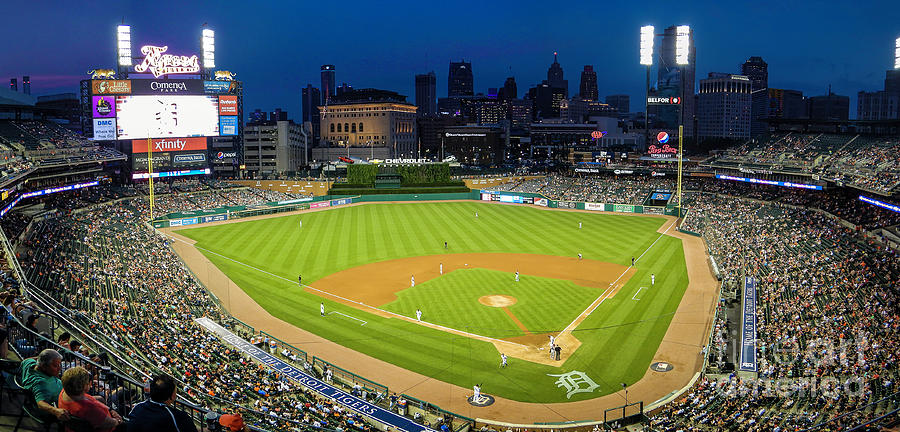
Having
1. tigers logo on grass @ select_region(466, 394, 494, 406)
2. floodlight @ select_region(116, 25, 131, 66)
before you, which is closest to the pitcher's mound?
tigers logo on grass @ select_region(466, 394, 494, 406)

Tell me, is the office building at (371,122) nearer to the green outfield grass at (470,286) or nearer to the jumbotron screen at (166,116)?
the jumbotron screen at (166,116)

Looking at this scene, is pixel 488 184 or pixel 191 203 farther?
pixel 488 184

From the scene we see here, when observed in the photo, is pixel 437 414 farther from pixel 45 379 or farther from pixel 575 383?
pixel 45 379

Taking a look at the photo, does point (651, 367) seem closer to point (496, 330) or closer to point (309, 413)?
point (496, 330)

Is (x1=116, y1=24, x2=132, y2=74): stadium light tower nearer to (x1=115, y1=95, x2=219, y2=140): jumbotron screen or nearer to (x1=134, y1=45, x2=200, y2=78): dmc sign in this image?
(x1=134, y1=45, x2=200, y2=78): dmc sign

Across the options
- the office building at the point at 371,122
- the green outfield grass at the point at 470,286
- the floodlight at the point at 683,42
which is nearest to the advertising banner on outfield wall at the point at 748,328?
the green outfield grass at the point at 470,286

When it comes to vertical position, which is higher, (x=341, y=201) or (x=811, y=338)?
(x=341, y=201)

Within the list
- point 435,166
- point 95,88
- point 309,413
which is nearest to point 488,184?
point 435,166

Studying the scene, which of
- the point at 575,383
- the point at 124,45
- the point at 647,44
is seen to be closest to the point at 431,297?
the point at 575,383
